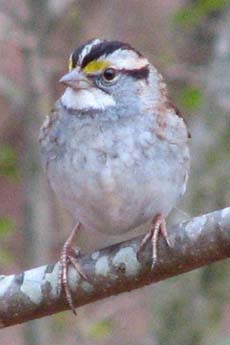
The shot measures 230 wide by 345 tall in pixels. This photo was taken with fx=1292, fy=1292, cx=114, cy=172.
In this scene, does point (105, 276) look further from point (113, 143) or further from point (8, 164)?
point (8, 164)

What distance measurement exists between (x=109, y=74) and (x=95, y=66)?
0.06 m

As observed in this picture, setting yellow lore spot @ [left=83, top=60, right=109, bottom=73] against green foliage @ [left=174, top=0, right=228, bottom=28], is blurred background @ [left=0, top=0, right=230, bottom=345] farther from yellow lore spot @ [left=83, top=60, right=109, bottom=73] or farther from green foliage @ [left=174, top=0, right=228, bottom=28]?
yellow lore spot @ [left=83, top=60, right=109, bottom=73]

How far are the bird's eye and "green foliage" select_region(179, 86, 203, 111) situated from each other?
57.8 inches

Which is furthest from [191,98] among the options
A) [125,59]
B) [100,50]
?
[100,50]

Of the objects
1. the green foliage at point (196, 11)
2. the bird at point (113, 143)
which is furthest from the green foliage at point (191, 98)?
the bird at point (113, 143)

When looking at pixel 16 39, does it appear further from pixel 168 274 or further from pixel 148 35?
pixel 168 274

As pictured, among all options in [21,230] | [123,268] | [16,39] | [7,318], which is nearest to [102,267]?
[123,268]

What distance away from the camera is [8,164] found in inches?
235

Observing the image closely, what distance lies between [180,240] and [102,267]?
31cm

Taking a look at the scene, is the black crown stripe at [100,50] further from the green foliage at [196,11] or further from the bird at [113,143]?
the green foliage at [196,11]

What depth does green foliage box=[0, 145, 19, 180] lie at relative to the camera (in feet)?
19.5

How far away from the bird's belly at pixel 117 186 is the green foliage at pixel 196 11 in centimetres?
130

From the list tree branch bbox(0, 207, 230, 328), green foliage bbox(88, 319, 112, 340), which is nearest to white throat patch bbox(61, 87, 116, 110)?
tree branch bbox(0, 207, 230, 328)

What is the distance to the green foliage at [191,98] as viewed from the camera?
19.6ft
